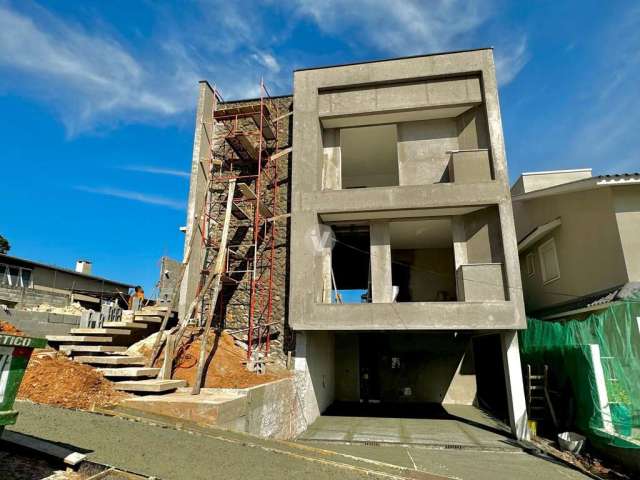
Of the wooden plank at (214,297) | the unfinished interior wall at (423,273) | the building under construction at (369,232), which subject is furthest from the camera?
the unfinished interior wall at (423,273)

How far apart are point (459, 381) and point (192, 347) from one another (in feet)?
35.7

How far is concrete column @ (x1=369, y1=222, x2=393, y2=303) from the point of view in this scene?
39.2 feet

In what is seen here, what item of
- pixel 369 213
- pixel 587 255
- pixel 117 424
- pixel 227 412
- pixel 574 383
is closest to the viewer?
pixel 117 424

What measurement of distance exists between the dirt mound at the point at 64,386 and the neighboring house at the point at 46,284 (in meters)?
13.1

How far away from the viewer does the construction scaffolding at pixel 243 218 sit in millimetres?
13414

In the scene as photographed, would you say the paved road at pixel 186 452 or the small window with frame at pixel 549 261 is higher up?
the small window with frame at pixel 549 261

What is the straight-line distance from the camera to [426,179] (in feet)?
43.0

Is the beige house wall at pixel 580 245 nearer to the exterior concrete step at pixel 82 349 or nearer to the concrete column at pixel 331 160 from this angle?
the concrete column at pixel 331 160

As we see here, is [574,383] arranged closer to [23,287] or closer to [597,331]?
[597,331]

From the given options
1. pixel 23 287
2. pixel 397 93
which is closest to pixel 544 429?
pixel 397 93

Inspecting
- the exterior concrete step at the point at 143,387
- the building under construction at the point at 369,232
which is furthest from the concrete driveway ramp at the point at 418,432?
the exterior concrete step at the point at 143,387

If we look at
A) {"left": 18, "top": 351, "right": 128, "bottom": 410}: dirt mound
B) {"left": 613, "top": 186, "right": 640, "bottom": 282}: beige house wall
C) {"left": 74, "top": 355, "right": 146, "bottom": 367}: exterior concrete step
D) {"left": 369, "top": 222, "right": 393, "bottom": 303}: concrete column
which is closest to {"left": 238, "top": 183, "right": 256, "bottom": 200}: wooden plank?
{"left": 369, "top": 222, "right": 393, "bottom": 303}: concrete column

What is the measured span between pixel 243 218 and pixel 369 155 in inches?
231

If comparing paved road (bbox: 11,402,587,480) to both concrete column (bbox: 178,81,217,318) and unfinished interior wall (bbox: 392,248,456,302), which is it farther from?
unfinished interior wall (bbox: 392,248,456,302)
